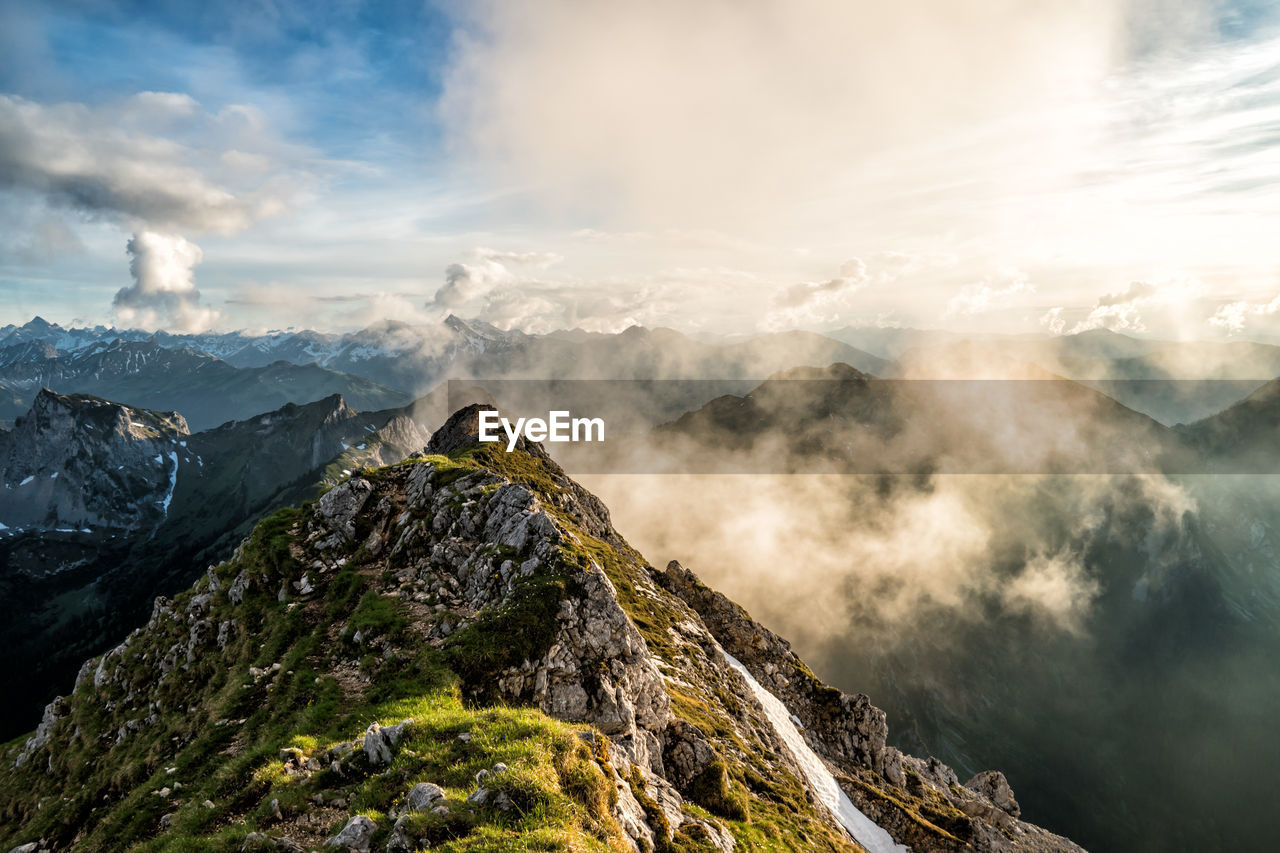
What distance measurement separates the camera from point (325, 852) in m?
15.0

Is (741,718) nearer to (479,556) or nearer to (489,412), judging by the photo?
(479,556)

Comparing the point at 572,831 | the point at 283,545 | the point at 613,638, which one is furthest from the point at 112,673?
the point at 572,831

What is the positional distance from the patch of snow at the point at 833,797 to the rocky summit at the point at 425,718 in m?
0.47

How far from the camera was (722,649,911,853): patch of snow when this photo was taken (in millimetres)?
57188

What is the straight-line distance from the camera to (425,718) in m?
21.0

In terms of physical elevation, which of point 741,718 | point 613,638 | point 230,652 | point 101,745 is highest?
point 613,638

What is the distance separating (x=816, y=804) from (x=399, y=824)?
49.0 m

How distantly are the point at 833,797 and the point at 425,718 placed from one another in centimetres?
5982

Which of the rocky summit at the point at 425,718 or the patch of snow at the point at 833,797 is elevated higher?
the rocky summit at the point at 425,718

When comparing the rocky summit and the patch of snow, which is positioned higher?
the rocky summit

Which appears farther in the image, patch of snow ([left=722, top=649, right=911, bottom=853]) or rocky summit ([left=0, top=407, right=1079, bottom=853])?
patch of snow ([left=722, top=649, right=911, bottom=853])

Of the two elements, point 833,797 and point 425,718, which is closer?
point 425,718

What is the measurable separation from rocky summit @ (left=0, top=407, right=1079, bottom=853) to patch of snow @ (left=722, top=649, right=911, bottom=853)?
0.47m

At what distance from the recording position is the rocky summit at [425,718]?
17.0 metres
